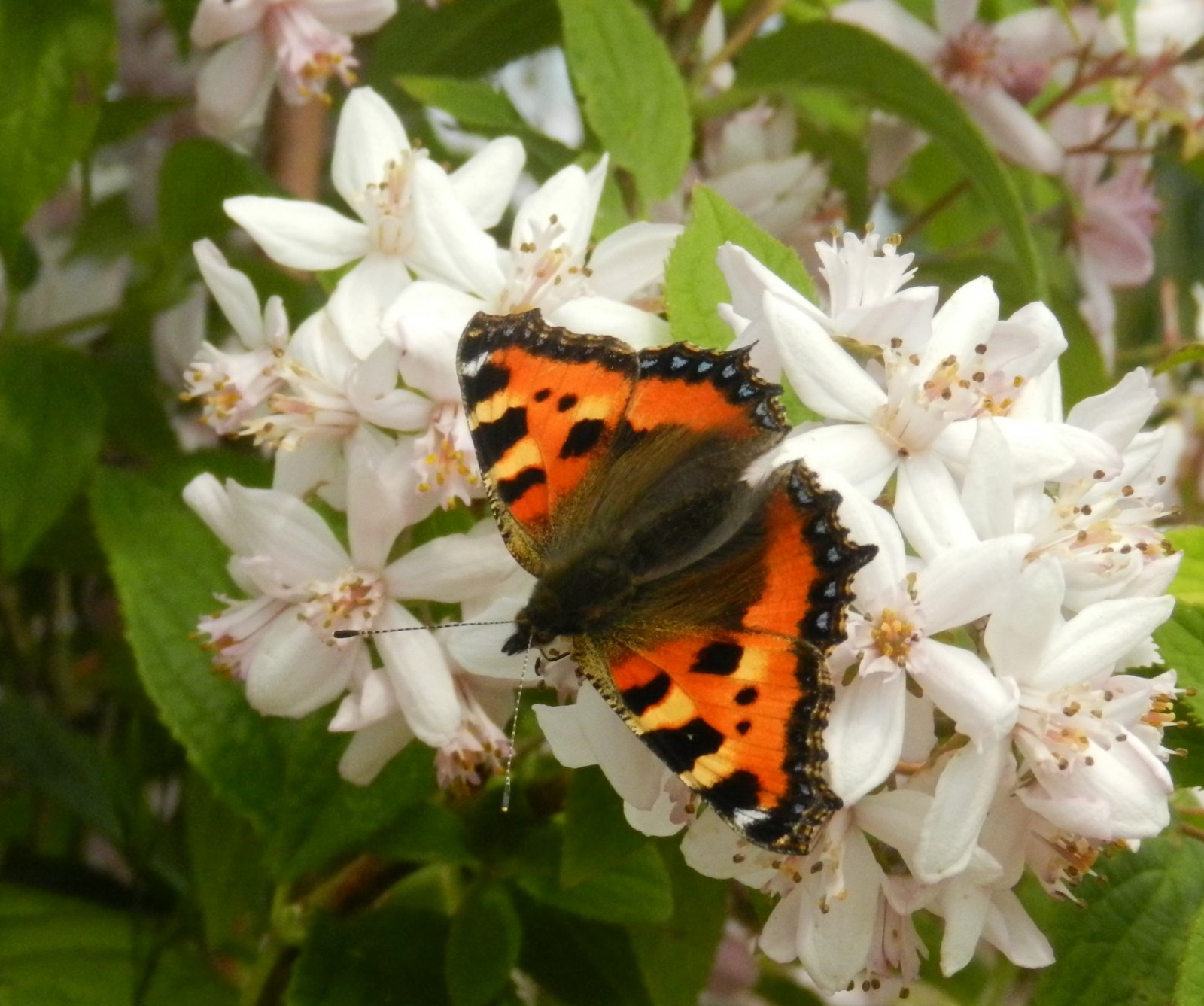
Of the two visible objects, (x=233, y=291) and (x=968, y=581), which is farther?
(x=233, y=291)

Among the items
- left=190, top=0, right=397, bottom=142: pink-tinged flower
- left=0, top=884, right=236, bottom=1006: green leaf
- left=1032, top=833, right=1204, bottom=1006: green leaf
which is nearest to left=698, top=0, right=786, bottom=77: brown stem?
left=190, top=0, right=397, bottom=142: pink-tinged flower

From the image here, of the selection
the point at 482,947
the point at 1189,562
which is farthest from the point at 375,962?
the point at 1189,562

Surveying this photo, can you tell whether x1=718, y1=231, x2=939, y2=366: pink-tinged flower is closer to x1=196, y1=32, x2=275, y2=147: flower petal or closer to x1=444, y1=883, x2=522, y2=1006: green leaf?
x1=444, y1=883, x2=522, y2=1006: green leaf

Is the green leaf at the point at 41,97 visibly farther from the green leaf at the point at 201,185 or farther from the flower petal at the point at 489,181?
the flower petal at the point at 489,181

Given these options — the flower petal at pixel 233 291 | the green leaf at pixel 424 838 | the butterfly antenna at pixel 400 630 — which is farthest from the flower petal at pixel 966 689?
the flower petal at pixel 233 291

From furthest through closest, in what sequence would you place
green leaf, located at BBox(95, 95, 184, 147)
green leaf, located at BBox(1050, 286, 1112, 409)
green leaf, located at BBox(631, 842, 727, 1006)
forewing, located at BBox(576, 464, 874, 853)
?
1. green leaf, located at BBox(95, 95, 184, 147)
2. green leaf, located at BBox(1050, 286, 1112, 409)
3. green leaf, located at BBox(631, 842, 727, 1006)
4. forewing, located at BBox(576, 464, 874, 853)

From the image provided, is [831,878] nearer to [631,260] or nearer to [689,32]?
[631,260]

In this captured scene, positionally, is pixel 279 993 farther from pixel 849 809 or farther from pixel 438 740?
pixel 849 809
